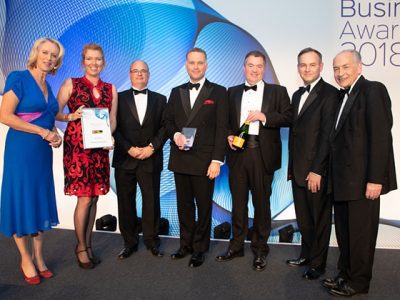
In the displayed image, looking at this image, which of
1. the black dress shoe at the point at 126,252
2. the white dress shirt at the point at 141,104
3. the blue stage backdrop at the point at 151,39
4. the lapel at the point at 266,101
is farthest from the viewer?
the blue stage backdrop at the point at 151,39

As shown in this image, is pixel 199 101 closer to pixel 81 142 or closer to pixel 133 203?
pixel 81 142

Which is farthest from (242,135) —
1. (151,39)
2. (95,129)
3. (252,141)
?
(151,39)

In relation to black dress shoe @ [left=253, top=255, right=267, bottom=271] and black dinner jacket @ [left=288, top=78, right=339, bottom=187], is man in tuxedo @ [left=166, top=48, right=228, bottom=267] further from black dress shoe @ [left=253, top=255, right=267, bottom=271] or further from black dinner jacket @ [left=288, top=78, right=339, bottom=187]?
black dinner jacket @ [left=288, top=78, right=339, bottom=187]

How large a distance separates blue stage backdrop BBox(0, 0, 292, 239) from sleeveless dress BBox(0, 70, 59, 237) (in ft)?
5.78

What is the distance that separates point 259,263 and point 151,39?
3016 mm

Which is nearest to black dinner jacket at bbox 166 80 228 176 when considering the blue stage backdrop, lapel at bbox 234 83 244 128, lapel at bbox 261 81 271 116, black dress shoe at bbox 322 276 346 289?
lapel at bbox 234 83 244 128

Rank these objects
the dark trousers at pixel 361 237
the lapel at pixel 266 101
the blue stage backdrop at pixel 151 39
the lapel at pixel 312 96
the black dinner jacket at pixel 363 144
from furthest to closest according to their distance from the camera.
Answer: the blue stage backdrop at pixel 151 39
the lapel at pixel 266 101
the lapel at pixel 312 96
the dark trousers at pixel 361 237
the black dinner jacket at pixel 363 144

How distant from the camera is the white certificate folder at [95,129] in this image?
3.00 m

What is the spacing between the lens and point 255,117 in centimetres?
310

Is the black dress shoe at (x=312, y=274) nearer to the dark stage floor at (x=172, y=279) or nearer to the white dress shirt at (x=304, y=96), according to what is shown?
the dark stage floor at (x=172, y=279)

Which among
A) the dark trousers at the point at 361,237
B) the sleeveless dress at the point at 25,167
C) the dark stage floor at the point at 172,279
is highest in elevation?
the sleeveless dress at the point at 25,167

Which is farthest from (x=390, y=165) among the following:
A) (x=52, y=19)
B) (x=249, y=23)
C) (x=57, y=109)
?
(x=52, y=19)

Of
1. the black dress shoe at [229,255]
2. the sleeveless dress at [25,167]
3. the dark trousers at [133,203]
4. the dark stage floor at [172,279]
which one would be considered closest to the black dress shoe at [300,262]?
the dark stage floor at [172,279]

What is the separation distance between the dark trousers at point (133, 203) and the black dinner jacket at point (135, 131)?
0.10 meters
